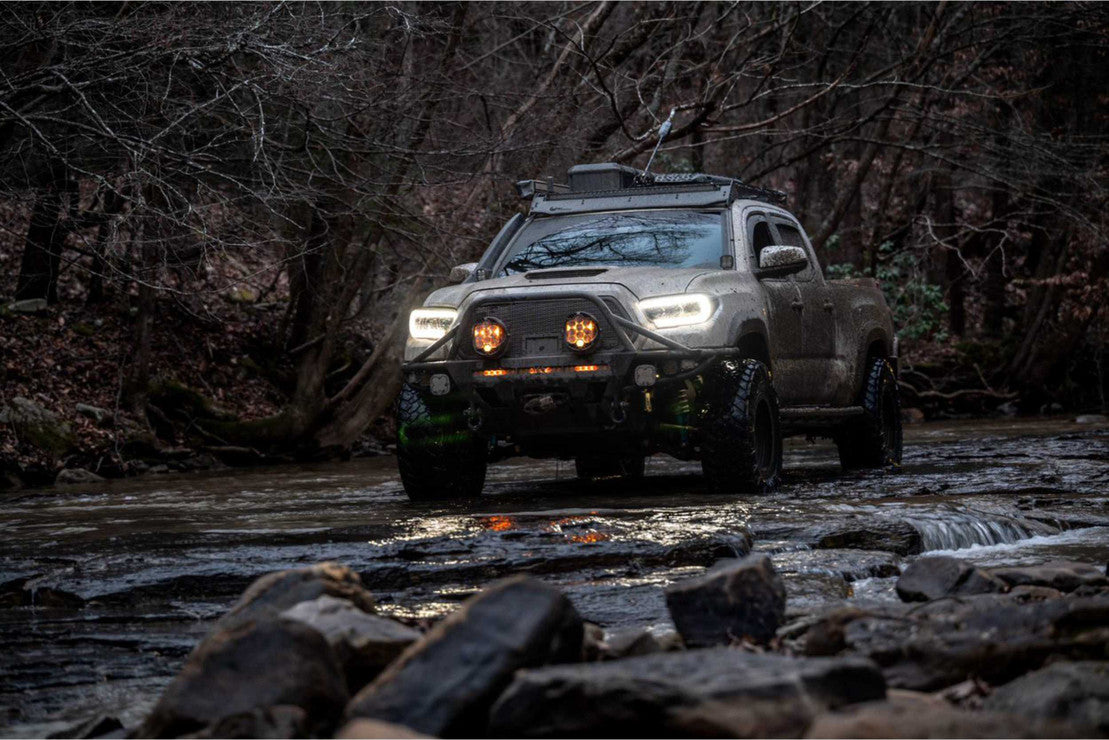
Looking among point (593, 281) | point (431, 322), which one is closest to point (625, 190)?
point (593, 281)

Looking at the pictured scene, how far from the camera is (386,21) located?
15273 millimetres

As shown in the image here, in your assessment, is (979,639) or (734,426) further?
(734,426)

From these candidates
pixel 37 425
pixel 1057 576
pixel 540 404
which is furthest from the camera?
pixel 37 425

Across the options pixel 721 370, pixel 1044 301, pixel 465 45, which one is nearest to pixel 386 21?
pixel 465 45

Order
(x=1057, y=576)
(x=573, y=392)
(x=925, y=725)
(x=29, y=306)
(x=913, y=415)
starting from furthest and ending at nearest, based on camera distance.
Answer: (x=913, y=415)
(x=29, y=306)
(x=573, y=392)
(x=1057, y=576)
(x=925, y=725)

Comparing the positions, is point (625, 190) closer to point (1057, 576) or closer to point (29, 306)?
point (1057, 576)

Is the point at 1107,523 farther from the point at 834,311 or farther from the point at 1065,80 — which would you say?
the point at 1065,80

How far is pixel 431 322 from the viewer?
923cm

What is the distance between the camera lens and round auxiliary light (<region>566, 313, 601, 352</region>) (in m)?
8.55

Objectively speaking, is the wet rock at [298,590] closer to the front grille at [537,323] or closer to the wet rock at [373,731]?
the wet rock at [373,731]

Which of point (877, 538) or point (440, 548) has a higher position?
point (440, 548)

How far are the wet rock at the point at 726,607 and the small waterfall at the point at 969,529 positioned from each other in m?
2.78

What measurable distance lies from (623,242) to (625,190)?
686mm

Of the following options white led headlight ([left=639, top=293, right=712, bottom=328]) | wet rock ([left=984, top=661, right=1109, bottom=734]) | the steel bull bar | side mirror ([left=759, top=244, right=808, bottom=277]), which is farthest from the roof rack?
wet rock ([left=984, top=661, right=1109, bottom=734])
